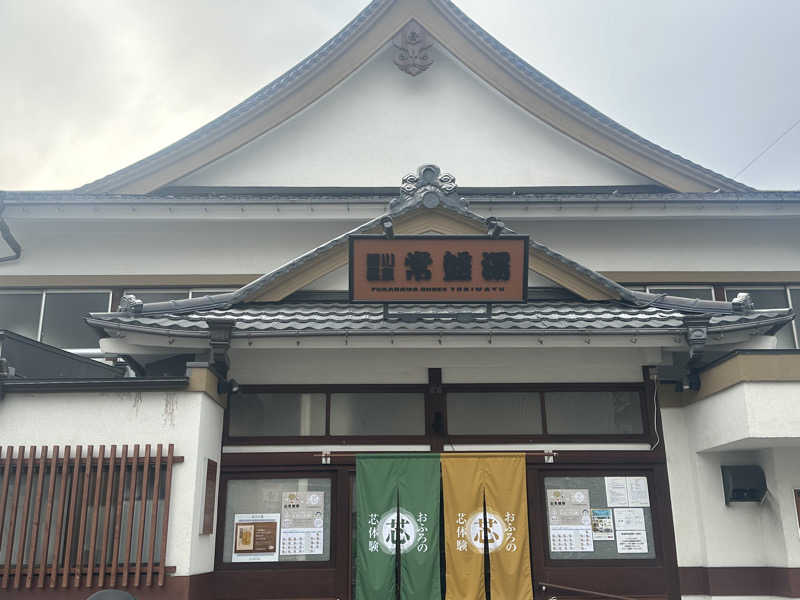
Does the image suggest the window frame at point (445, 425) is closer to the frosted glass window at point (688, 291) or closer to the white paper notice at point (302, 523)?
the white paper notice at point (302, 523)

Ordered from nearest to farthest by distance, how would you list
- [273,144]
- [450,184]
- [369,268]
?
[369,268]
[450,184]
[273,144]

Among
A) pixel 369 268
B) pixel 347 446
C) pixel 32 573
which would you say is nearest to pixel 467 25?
pixel 369 268

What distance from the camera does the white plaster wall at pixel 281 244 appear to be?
11.2m

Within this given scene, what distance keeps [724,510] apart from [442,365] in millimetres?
3876

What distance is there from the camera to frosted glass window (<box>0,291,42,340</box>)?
1096cm

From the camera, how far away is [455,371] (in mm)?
8984

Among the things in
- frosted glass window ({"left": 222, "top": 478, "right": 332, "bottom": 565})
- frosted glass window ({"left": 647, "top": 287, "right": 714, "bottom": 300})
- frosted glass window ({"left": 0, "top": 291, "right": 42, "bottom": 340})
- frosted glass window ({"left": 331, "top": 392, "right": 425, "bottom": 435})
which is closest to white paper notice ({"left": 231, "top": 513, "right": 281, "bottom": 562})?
frosted glass window ({"left": 222, "top": 478, "right": 332, "bottom": 565})

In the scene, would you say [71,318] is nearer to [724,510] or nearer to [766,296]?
[724,510]

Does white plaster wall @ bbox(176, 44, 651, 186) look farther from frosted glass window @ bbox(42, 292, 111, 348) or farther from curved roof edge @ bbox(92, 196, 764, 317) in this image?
curved roof edge @ bbox(92, 196, 764, 317)

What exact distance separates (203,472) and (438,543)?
111 inches

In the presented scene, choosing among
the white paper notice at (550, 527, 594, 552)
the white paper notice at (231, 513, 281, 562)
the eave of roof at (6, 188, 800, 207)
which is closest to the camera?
the white paper notice at (231, 513, 281, 562)

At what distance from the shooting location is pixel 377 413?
883 centimetres

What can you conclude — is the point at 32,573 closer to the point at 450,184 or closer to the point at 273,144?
the point at 450,184

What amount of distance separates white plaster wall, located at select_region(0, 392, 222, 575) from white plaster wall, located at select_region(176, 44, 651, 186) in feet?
17.6
